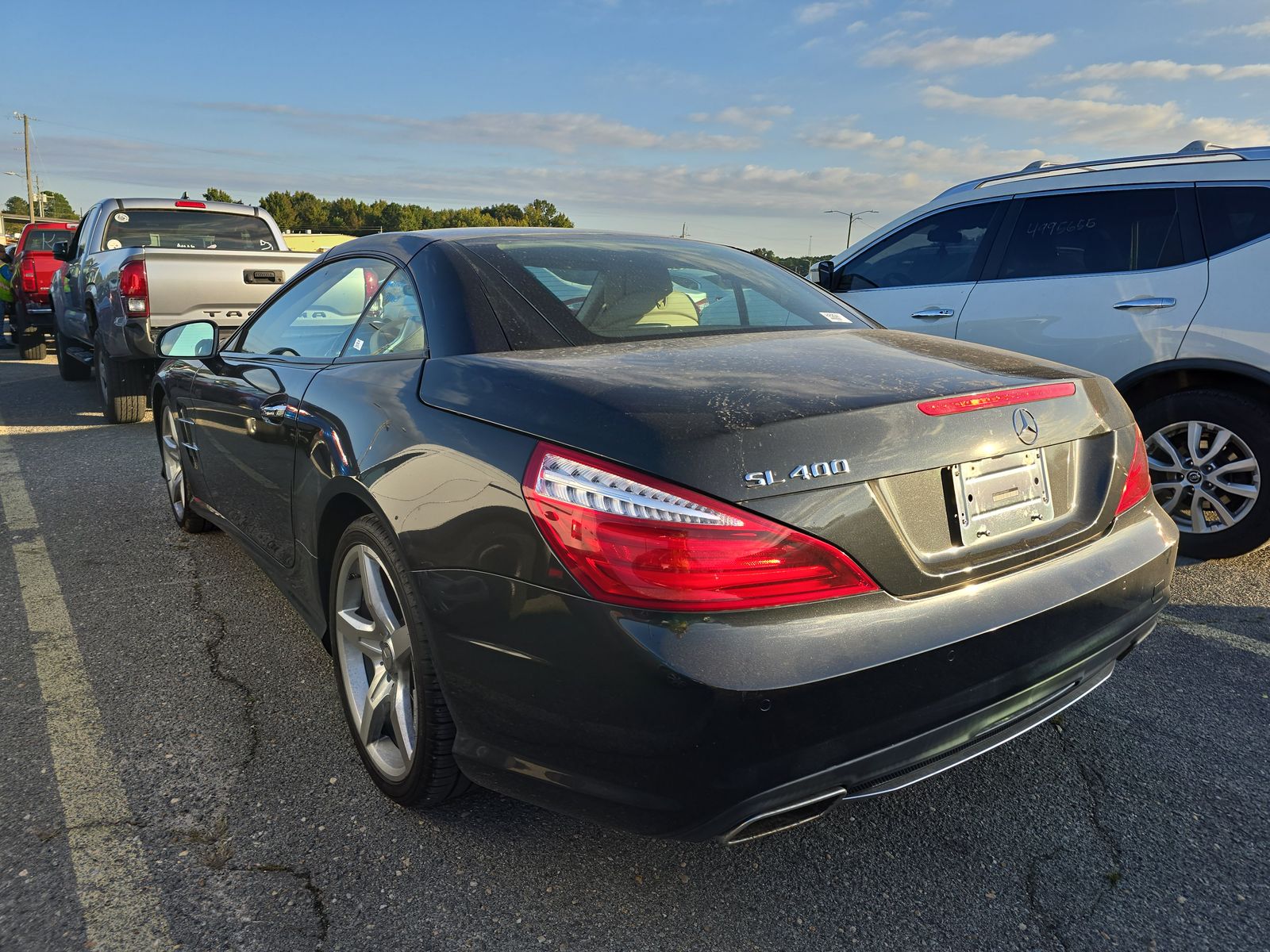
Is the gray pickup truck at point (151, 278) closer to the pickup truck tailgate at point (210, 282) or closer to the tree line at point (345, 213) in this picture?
the pickup truck tailgate at point (210, 282)

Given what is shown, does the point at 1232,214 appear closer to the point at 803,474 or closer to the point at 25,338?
the point at 803,474

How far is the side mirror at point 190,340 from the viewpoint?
4.08 meters

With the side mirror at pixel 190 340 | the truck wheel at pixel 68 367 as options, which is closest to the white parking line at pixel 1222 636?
the side mirror at pixel 190 340

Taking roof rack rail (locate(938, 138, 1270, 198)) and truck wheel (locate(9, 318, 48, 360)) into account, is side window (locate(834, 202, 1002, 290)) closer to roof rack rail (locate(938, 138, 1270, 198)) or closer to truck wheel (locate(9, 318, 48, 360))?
roof rack rail (locate(938, 138, 1270, 198))

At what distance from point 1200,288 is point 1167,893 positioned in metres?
3.23

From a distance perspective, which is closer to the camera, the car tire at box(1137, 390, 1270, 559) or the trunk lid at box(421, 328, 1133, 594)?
the trunk lid at box(421, 328, 1133, 594)

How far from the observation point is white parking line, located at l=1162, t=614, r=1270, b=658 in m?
3.50

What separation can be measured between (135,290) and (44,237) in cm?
1199

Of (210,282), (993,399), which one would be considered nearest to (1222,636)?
(993,399)

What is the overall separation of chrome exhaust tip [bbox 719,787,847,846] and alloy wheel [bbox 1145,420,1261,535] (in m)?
3.41

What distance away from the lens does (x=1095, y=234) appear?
15.7ft

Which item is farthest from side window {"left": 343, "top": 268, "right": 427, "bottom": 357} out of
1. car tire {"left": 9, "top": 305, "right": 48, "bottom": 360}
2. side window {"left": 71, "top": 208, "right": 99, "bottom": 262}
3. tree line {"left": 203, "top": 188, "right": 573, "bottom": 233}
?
tree line {"left": 203, "top": 188, "right": 573, "bottom": 233}

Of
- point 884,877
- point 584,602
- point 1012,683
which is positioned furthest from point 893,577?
point 884,877

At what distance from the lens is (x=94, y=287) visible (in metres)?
8.52
